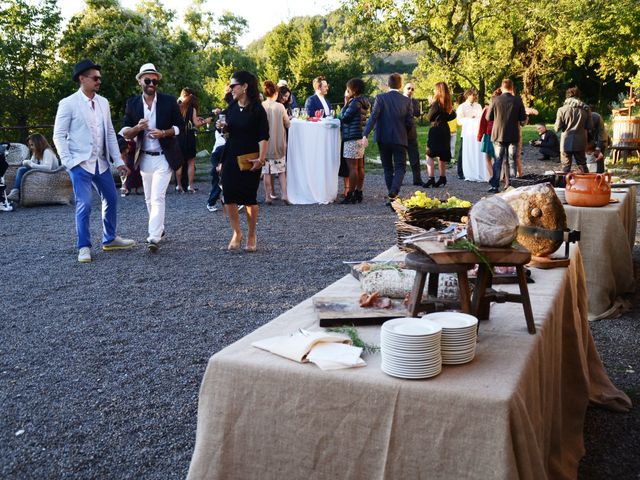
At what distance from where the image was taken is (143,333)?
457 cm

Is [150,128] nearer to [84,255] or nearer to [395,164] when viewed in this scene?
[84,255]

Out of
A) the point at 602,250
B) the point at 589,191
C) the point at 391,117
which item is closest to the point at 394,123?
the point at 391,117

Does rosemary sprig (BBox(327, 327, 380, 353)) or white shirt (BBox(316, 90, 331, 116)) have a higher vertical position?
white shirt (BBox(316, 90, 331, 116))

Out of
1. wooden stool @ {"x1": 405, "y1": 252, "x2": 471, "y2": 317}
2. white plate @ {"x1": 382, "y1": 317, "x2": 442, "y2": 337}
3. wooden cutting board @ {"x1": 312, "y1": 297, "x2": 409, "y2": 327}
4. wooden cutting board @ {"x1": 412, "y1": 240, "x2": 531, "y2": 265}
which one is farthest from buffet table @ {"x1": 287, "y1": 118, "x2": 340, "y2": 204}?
white plate @ {"x1": 382, "y1": 317, "x2": 442, "y2": 337}

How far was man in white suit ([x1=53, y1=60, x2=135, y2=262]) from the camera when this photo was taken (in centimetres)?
661

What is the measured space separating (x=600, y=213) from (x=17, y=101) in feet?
53.2

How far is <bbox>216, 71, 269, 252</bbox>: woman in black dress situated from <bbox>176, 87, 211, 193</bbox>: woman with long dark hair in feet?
16.5

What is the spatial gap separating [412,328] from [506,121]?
10.1 meters

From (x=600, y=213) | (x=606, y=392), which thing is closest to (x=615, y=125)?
(x=600, y=213)

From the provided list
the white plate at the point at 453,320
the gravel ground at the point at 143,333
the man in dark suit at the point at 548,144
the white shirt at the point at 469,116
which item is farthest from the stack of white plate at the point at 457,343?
the man in dark suit at the point at 548,144

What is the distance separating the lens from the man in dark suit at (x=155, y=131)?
6953 mm

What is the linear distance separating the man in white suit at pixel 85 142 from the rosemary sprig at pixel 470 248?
5.43m

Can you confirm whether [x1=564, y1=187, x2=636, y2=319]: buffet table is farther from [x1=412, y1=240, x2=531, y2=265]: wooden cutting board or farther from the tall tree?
the tall tree

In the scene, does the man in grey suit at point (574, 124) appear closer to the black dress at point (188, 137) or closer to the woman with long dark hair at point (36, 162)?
the black dress at point (188, 137)
